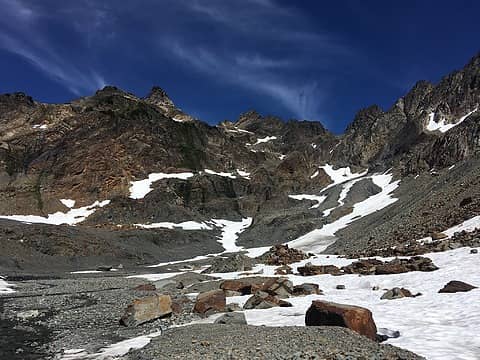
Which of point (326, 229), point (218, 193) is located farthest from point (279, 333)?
point (218, 193)

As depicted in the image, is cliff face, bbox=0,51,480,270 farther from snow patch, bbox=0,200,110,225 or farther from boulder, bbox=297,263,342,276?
boulder, bbox=297,263,342,276

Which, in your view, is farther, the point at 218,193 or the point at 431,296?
the point at 218,193

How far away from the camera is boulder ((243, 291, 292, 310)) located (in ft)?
74.9

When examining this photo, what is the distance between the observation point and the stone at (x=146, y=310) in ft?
74.4

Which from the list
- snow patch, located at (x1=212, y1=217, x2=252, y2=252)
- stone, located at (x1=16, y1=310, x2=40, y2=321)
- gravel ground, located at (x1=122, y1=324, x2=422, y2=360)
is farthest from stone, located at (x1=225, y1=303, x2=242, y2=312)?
snow patch, located at (x1=212, y1=217, x2=252, y2=252)

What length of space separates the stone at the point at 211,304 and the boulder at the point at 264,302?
143cm

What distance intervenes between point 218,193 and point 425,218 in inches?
4906

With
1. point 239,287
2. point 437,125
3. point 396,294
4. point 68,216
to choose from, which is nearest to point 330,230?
point 239,287

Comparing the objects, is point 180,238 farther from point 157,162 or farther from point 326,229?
point 157,162

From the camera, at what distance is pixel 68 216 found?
451 feet

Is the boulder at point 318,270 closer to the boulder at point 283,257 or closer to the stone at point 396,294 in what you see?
the boulder at point 283,257

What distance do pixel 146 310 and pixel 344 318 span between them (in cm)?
1236

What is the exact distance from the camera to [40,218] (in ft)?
423

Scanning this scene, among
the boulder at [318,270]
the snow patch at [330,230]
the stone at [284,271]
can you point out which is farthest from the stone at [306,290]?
the snow patch at [330,230]
